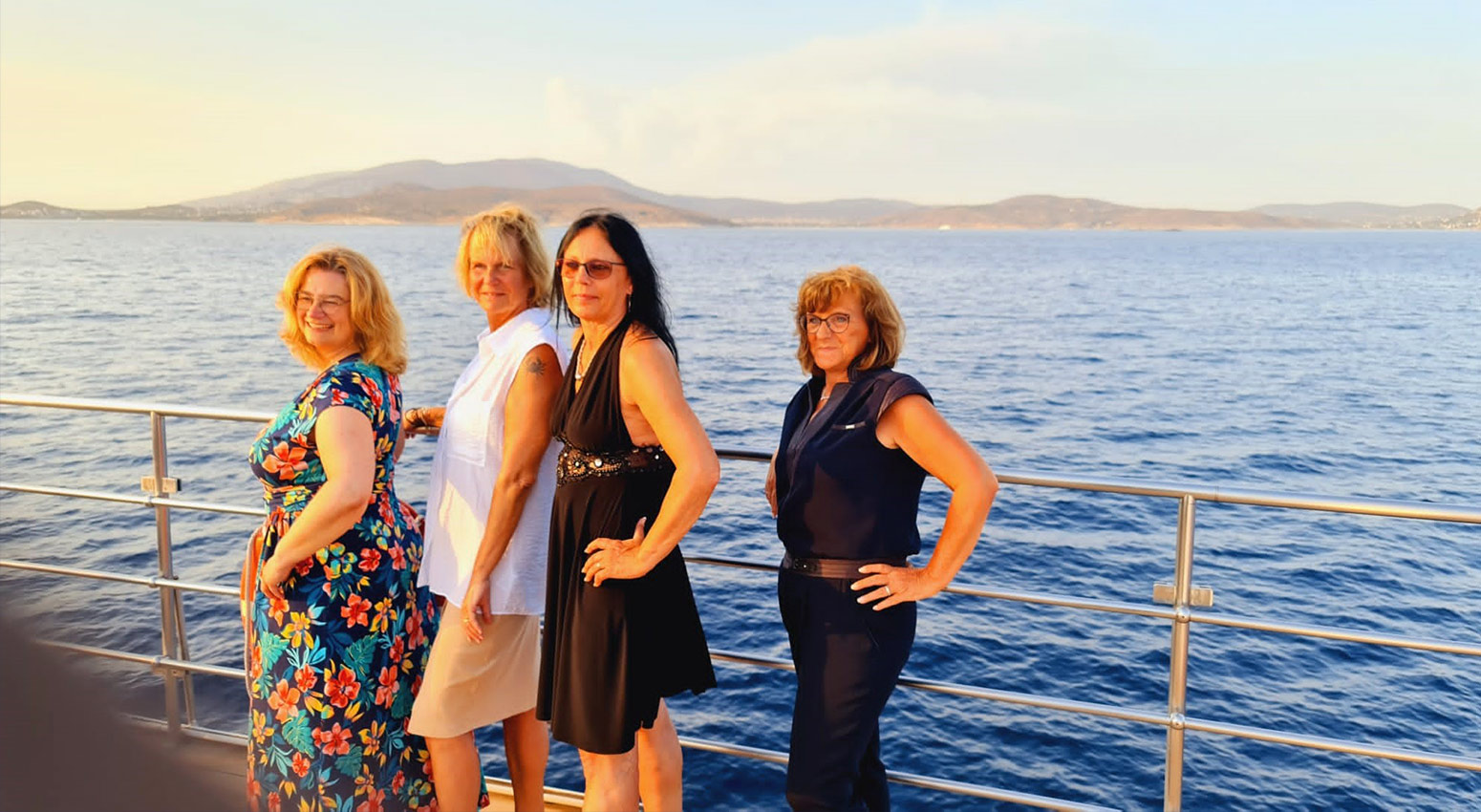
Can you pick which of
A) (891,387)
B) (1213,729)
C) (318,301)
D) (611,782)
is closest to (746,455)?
(891,387)

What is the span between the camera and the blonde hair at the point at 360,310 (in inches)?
113

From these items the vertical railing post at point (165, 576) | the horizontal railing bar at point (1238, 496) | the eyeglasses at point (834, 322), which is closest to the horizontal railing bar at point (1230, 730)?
the horizontal railing bar at point (1238, 496)

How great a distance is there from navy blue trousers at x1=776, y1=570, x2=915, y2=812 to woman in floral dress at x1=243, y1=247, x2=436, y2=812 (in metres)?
1.16

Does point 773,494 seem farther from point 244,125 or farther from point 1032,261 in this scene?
point 1032,261

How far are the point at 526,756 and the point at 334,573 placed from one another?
0.79m

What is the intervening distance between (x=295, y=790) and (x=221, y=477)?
2073 centimetres

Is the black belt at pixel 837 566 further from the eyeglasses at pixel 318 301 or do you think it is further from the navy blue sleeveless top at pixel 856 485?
the eyeglasses at pixel 318 301

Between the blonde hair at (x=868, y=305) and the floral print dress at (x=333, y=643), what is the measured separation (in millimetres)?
1212

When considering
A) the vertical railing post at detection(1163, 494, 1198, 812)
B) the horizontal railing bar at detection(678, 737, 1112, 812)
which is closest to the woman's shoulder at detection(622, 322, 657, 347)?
the horizontal railing bar at detection(678, 737, 1112, 812)

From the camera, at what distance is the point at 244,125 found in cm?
7862

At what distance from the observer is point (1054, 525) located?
18.8 m

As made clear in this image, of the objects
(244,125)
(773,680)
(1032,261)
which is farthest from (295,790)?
(1032,261)

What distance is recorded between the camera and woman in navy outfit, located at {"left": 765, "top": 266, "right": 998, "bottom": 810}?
8.48ft

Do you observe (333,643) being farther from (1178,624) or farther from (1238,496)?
(1238,496)
